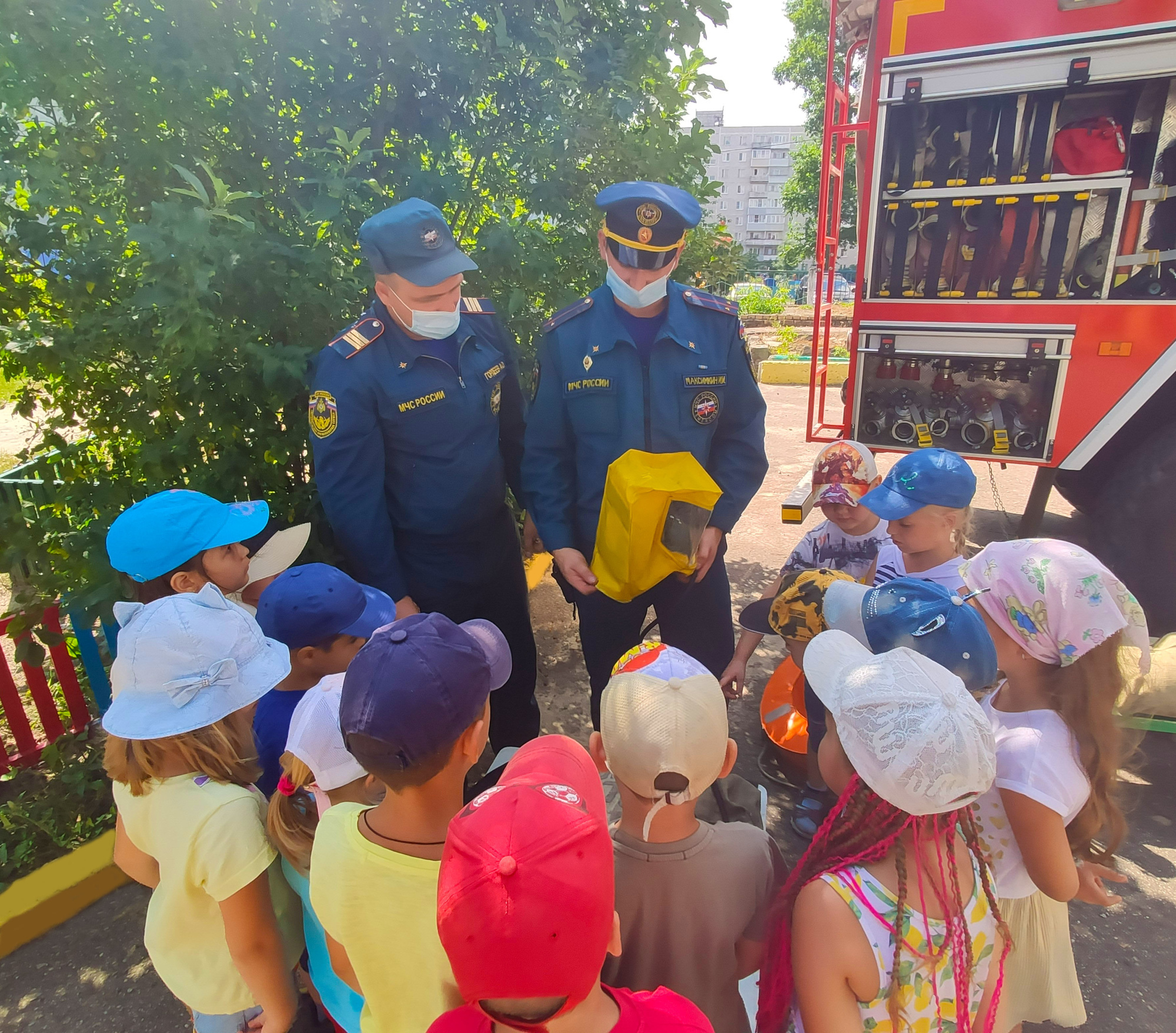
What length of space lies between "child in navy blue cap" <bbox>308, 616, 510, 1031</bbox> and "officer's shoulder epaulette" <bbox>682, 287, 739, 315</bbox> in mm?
1590

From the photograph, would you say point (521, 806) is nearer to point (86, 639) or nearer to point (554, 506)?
point (554, 506)

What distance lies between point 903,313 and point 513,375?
238 centimetres

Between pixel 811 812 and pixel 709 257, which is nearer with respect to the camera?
pixel 811 812

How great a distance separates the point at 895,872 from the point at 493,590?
5.68 ft

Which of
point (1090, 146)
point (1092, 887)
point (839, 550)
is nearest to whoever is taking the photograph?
point (1092, 887)

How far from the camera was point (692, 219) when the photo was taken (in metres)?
2.24

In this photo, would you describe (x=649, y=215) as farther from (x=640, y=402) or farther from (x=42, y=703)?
(x=42, y=703)

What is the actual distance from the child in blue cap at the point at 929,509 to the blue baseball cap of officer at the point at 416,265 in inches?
59.4

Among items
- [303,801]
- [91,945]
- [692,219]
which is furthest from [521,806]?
[91,945]

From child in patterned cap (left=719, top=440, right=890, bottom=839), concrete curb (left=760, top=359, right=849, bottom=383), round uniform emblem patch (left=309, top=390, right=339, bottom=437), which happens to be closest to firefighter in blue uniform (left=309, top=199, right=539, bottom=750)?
round uniform emblem patch (left=309, top=390, right=339, bottom=437)

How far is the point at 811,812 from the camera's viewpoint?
2635 mm

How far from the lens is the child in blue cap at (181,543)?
1.97 metres

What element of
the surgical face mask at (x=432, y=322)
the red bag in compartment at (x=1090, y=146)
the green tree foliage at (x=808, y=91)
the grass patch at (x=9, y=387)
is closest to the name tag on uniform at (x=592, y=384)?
the surgical face mask at (x=432, y=322)

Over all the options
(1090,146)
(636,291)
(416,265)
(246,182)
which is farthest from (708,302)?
(1090,146)
